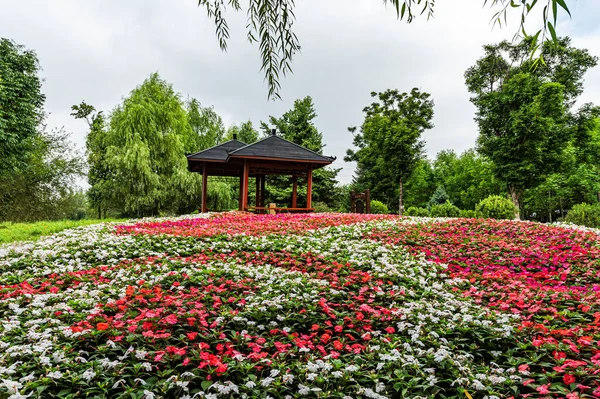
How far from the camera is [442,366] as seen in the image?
2.34m

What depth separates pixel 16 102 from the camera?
55.7ft

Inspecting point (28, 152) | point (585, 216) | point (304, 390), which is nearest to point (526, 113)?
point (585, 216)

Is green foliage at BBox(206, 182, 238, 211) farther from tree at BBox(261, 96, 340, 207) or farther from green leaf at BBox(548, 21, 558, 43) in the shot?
green leaf at BBox(548, 21, 558, 43)

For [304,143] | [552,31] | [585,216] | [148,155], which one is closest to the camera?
[552,31]

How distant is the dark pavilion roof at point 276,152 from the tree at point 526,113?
12.5 meters

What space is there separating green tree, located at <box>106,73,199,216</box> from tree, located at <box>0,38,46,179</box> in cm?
375

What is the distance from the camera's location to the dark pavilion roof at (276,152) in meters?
13.0

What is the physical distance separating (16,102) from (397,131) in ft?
72.2

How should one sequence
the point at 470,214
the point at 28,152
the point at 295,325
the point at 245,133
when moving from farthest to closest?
1. the point at 245,133
2. the point at 28,152
3. the point at 470,214
4. the point at 295,325

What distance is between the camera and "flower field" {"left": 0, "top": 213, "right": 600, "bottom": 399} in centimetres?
211

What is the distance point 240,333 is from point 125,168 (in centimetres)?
1673

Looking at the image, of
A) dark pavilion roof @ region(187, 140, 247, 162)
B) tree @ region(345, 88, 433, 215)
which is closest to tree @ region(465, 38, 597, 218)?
tree @ region(345, 88, 433, 215)

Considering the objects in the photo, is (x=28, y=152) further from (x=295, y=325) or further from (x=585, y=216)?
(x=585, y=216)

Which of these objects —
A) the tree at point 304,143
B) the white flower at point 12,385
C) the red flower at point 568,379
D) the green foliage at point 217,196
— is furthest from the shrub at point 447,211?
the white flower at point 12,385
